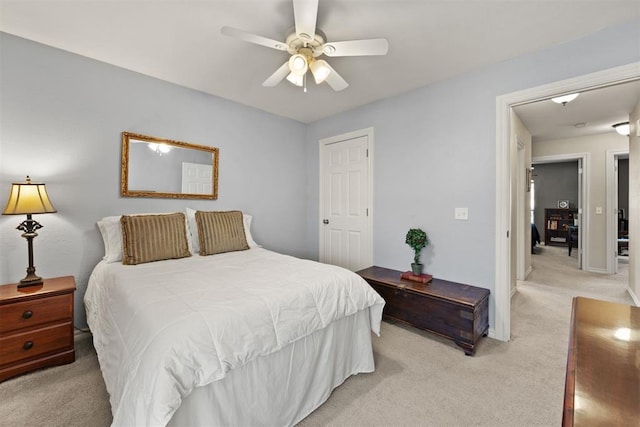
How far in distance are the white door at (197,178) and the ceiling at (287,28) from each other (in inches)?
35.6

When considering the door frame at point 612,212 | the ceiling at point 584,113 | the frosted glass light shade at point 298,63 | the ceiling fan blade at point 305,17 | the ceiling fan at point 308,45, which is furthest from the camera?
the door frame at point 612,212

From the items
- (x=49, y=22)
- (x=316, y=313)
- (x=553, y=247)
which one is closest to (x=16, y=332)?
(x=316, y=313)

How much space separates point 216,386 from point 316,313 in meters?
0.61

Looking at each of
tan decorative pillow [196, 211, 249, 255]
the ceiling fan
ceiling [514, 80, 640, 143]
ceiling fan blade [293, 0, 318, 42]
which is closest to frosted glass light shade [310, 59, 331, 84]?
the ceiling fan

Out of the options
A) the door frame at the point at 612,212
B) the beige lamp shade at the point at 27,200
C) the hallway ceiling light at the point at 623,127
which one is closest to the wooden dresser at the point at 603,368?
the beige lamp shade at the point at 27,200

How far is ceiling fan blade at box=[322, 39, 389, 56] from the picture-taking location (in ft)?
5.78

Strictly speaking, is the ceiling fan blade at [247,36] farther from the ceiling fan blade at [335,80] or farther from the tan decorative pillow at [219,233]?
the tan decorative pillow at [219,233]

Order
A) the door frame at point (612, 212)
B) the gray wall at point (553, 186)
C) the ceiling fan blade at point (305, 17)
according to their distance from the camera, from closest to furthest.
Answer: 1. the ceiling fan blade at point (305, 17)
2. the door frame at point (612, 212)
3. the gray wall at point (553, 186)

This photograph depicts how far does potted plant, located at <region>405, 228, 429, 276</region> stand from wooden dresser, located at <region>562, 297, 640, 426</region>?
1.72 metres

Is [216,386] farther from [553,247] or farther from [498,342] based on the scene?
[553,247]

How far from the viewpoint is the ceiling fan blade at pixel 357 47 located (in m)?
1.76

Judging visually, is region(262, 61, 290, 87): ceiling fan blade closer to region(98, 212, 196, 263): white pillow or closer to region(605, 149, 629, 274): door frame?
region(98, 212, 196, 263): white pillow

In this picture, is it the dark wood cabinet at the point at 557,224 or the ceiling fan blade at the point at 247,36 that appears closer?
the ceiling fan blade at the point at 247,36

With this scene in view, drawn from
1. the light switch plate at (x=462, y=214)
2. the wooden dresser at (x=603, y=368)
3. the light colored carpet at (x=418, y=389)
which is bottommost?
the light colored carpet at (x=418, y=389)
